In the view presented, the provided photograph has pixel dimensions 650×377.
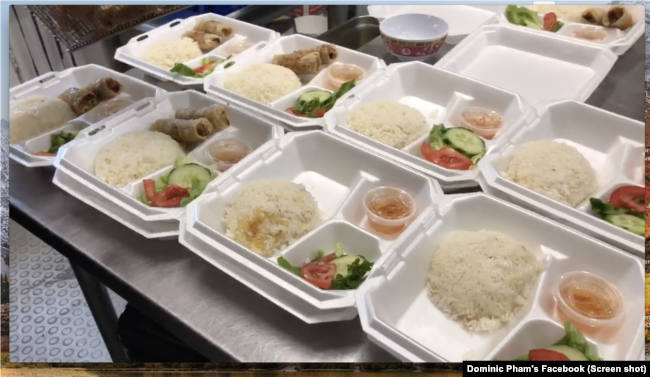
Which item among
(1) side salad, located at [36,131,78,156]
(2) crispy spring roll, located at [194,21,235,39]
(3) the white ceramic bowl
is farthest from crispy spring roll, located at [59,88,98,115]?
(3) the white ceramic bowl

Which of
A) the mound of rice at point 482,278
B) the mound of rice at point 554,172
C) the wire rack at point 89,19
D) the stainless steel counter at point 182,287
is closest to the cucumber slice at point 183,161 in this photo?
the stainless steel counter at point 182,287

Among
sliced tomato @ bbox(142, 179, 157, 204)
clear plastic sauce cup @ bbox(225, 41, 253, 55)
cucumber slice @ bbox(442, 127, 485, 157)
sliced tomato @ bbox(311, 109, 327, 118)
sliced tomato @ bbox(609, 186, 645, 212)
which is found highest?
clear plastic sauce cup @ bbox(225, 41, 253, 55)

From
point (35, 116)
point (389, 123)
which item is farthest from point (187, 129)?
point (389, 123)

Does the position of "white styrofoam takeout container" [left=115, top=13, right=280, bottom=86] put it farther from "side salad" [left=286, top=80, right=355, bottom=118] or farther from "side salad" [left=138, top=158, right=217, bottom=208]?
"side salad" [left=138, top=158, right=217, bottom=208]

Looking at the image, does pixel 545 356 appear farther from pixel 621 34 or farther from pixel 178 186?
pixel 621 34

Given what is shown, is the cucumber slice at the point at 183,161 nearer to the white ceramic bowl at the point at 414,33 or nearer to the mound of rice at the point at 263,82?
the mound of rice at the point at 263,82
